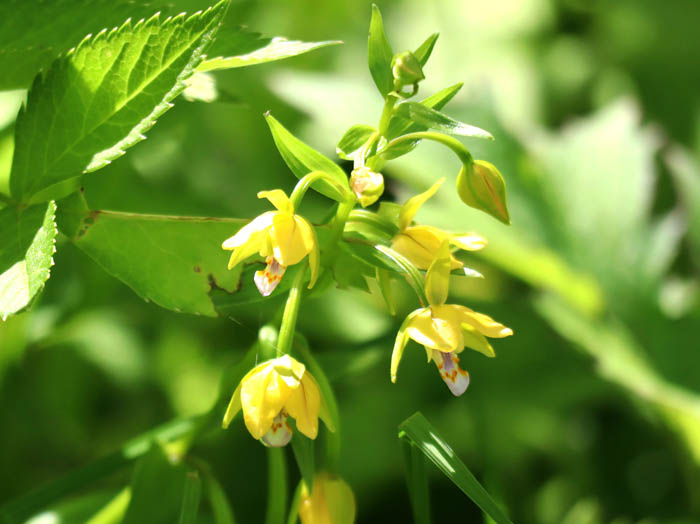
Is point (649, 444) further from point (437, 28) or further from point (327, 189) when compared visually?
point (437, 28)

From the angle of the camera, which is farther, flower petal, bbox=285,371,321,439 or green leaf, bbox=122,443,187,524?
green leaf, bbox=122,443,187,524

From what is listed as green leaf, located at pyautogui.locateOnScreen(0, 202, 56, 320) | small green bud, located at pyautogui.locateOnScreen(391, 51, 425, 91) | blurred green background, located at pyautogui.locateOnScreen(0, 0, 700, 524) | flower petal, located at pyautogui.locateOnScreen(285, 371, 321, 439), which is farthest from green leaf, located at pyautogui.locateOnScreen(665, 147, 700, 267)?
green leaf, located at pyautogui.locateOnScreen(0, 202, 56, 320)

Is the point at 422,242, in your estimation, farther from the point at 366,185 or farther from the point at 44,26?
the point at 44,26

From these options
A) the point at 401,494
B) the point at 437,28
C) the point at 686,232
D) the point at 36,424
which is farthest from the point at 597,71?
the point at 36,424

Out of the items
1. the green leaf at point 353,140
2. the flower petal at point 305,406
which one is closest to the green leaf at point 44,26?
the green leaf at point 353,140

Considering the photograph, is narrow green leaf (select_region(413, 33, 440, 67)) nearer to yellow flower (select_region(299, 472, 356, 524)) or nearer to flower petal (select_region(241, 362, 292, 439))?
flower petal (select_region(241, 362, 292, 439))

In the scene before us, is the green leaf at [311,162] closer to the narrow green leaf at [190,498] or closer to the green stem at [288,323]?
the green stem at [288,323]

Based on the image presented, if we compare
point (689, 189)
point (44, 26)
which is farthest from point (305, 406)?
point (689, 189)
